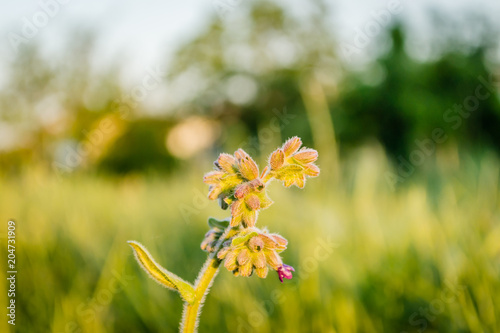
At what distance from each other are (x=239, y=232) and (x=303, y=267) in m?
1.52

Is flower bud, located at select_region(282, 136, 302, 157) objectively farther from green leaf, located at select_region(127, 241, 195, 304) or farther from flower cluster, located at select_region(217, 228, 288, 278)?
green leaf, located at select_region(127, 241, 195, 304)

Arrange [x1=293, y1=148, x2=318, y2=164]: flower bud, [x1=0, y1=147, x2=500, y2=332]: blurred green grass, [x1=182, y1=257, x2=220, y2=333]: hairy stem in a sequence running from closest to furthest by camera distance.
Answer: [x1=182, y1=257, x2=220, y2=333]: hairy stem, [x1=293, y1=148, x2=318, y2=164]: flower bud, [x1=0, y1=147, x2=500, y2=332]: blurred green grass

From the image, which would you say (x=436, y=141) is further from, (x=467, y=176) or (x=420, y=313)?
(x=420, y=313)

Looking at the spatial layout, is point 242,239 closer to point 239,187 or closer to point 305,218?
point 239,187

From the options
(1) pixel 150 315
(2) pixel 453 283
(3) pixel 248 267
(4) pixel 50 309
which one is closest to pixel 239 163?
(3) pixel 248 267

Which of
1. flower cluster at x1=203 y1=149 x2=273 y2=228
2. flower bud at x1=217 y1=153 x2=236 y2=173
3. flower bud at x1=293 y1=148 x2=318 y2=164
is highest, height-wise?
flower bud at x1=293 y1=148 x2=318 y2=164

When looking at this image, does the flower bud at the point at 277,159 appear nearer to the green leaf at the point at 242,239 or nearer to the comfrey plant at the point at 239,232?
the comfrey plant at the point at 239,232

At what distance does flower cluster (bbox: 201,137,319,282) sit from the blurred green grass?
48.2 inches

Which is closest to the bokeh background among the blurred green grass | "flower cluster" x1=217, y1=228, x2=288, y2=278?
the blurred green grass

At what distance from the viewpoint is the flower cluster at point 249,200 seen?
2.34 ft

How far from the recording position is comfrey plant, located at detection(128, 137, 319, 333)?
0.69m

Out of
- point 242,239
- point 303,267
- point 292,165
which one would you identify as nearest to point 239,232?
point 242,239

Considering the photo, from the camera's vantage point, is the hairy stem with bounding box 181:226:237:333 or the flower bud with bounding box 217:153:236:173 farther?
the flower bud with bounding box 217:153:236:173

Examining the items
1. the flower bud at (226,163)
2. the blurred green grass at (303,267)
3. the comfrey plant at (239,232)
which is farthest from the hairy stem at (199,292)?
the blurred green grass at (303,267)
